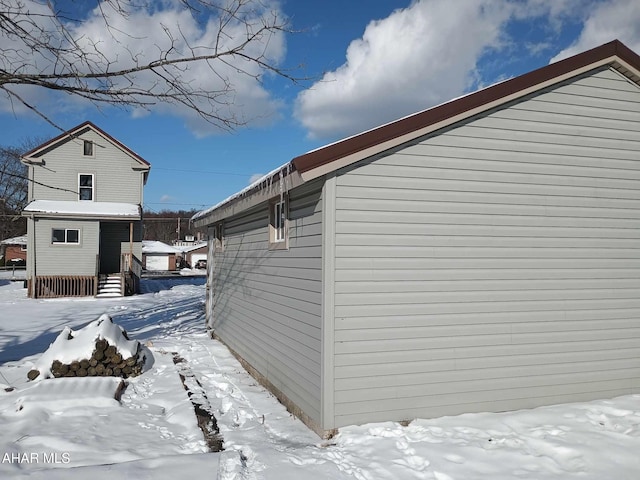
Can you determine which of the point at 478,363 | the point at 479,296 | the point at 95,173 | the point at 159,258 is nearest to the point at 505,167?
the point at 479,296

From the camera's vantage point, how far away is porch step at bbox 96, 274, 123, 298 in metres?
20.1

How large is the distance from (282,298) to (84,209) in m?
17.2

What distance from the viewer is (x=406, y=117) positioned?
4.92m

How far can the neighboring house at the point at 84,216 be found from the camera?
1984 cm

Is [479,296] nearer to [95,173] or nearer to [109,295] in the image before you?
[109,295]

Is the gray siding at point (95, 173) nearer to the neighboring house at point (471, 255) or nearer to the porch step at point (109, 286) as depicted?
the porch step at point (109, 286)

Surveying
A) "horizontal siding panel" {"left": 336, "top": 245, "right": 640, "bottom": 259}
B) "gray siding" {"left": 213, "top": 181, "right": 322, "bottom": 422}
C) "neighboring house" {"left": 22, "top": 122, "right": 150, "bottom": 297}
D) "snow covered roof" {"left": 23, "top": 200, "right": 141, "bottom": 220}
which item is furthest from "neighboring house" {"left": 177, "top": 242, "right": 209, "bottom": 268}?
"horizontal siding panel" {"left": 336, "top": 245, "right": 640, "bottom": 259}

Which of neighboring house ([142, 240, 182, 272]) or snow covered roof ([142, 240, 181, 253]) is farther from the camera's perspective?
neighboring house ([142, 240, 182, 272])

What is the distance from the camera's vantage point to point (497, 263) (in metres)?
5.32

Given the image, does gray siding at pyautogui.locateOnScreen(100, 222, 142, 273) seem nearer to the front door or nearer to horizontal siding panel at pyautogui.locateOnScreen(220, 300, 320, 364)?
the front door

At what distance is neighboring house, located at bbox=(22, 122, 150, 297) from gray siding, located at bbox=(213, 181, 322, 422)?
13250 millimetres

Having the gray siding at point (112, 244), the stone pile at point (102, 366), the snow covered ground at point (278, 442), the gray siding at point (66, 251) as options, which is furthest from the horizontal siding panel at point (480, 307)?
the gray siding at point (112, 244)

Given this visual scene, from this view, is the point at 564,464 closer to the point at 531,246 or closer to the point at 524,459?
the point at 524,459

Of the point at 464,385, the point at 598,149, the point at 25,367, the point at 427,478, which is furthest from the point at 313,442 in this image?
the point at 25,367
